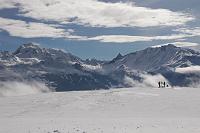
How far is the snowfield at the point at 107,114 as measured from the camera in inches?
1320

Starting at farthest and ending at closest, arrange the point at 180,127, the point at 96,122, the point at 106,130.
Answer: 1. the point at 96,122
2. the point at 180,127
3. the point at 106,130

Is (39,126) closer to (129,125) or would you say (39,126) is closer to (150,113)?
(129,125)

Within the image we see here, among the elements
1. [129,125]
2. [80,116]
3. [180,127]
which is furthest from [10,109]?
[180,127]

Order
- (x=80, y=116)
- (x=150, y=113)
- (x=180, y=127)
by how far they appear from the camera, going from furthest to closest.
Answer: (x=150, y=113) → (x=80, y=116) → (x=180, y=127)

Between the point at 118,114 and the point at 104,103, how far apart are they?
7.42m

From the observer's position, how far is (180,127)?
34688 mm

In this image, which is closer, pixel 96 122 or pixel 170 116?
pixel 96 122

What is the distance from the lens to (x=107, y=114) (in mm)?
45250

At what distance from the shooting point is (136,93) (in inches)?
2486

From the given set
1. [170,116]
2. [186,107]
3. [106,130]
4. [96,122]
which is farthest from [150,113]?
[106,130]

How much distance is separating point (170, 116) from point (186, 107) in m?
7.16

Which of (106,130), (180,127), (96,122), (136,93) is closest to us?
(106,130)

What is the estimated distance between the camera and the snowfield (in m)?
33.5

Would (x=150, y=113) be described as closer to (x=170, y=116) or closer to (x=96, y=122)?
(x=170, y=116)
